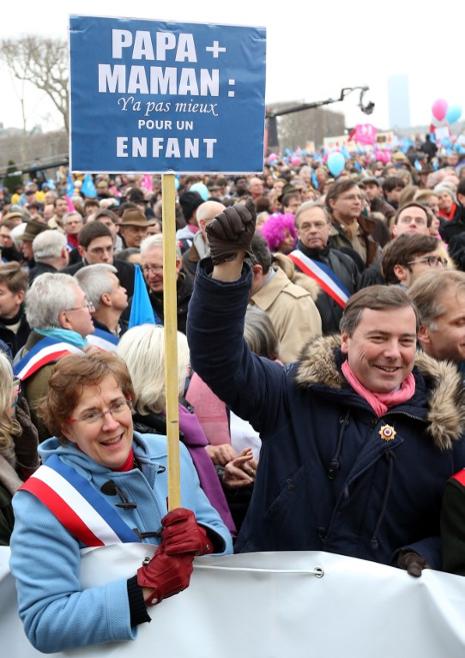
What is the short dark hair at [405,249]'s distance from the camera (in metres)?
4.84

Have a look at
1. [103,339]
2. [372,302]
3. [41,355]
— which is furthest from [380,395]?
[103,339]

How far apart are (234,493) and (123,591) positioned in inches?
46.3

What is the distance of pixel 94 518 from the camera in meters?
2.49

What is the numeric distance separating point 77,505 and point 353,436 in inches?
32.5

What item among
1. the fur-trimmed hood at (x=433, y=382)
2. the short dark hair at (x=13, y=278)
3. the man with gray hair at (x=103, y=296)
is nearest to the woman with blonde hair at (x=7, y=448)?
the fur-trimmed hood at (x=433, y=382)

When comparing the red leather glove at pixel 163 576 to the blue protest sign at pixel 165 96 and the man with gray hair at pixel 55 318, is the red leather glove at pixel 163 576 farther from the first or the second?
the man with gray hair at pixel 55 318

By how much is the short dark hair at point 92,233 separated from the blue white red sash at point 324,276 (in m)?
1.60

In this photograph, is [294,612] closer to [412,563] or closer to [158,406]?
[412,563]

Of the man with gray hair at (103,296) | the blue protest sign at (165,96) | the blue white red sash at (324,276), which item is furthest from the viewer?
the blue white red sash at (324,276)

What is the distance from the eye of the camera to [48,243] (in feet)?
23.9

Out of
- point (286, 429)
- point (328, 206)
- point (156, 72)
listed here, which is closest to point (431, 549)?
point (286, 429)

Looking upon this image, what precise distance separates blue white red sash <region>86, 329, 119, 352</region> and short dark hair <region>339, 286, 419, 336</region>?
2.29 meters

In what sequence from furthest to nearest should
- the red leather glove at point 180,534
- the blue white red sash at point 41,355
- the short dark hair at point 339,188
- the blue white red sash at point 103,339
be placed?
the short dark hair at point 339,188 → the blue white red sash at point 103,339 → the blue white red sash at point 41,355 → the red leather glove at point 180,534

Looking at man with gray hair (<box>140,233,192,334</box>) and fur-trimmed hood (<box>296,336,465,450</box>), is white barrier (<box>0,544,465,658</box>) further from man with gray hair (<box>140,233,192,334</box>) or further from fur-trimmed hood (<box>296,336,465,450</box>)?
man with gray hair (<box>140,233,192,334</box>)
